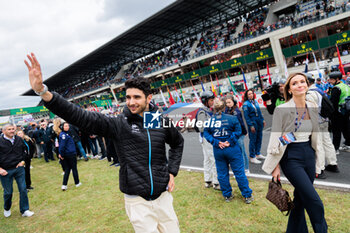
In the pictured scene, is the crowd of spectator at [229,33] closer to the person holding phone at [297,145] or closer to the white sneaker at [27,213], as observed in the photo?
the white sneaker at [27,213]

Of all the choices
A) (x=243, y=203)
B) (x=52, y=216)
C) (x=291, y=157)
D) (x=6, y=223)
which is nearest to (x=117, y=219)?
(x=52, y=216)

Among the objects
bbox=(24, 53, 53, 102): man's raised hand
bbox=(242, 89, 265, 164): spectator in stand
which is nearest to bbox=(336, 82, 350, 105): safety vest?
bbox=(242, 89, 265, 164): spectator in stand

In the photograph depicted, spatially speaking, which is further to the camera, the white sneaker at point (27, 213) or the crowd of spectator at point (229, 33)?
the crowd of spectator at point (229, 33)

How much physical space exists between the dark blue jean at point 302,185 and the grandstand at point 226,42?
51.0ft

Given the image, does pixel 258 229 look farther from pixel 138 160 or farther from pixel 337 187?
pixel 138 160

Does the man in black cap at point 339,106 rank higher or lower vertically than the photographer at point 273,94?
lower

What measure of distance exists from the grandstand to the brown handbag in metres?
15.5

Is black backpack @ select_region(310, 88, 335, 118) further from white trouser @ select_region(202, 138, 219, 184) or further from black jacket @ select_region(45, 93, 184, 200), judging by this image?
black jacket @ select_region(45, 93, 184, 200)

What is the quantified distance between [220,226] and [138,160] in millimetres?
2066

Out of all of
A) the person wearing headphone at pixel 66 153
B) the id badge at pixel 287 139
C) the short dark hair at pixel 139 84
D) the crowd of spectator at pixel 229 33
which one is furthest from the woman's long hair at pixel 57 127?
→ the crowd of spectator at pixel 229 33

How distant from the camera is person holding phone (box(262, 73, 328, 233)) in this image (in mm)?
2223

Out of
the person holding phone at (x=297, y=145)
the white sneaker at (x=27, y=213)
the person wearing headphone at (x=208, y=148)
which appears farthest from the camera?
the white sneaker at (x=27, y=213)

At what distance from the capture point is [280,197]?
2.33 meters

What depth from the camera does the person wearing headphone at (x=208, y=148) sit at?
14.0 feet
